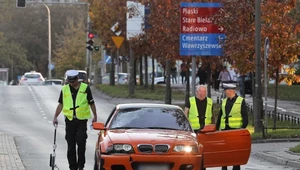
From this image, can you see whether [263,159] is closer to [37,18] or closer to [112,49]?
[112,49]

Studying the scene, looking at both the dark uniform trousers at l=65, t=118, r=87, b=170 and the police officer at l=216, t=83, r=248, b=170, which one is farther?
the police officer at l=216, t=83, r=248, b=170

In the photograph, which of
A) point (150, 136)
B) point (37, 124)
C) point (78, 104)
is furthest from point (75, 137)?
point (37, 124)

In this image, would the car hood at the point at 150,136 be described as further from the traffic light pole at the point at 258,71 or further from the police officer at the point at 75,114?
the traffic light pole at the point at 258,71

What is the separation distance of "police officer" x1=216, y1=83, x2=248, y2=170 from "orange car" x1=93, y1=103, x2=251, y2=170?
129 centimetres

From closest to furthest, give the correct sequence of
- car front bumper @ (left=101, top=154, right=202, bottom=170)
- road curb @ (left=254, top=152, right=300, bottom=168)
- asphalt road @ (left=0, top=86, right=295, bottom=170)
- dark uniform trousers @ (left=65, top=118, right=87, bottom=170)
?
1. car front bumper @ (left=101, top=154, right=202, bottom=170)
2. dark uniform trousers @ (left=65, top=118, right=87, bottom=170)
3. road curb @ (left=254, top=152, right=300, bottom=168)
4. asphalt road @ (left=0, top=86, right=295, bottom=170)

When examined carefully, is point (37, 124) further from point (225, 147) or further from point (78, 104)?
point (225, 147)

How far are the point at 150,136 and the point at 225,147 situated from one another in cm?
172

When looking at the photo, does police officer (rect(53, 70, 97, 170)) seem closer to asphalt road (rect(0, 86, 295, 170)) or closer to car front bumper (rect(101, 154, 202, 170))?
asphalt road (rect(0, 86, 295, 170))

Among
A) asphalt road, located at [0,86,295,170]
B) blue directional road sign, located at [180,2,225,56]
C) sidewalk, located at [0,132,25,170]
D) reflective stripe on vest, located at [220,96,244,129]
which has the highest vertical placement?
blue directional road sign, located at [180,2,225,56]

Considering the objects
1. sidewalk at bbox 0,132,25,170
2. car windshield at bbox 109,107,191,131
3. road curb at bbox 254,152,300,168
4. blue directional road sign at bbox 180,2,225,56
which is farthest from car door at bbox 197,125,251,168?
blue directional road sign at bbox 180,2,225,56

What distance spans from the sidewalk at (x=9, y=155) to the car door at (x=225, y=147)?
386 cm

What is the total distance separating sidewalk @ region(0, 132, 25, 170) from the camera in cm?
1739

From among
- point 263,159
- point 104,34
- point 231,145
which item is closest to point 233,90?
point 231,145

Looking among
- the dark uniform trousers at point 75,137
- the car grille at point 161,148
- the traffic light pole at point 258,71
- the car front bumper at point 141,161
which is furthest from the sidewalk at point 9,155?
the traffic light pole at point 258,71
